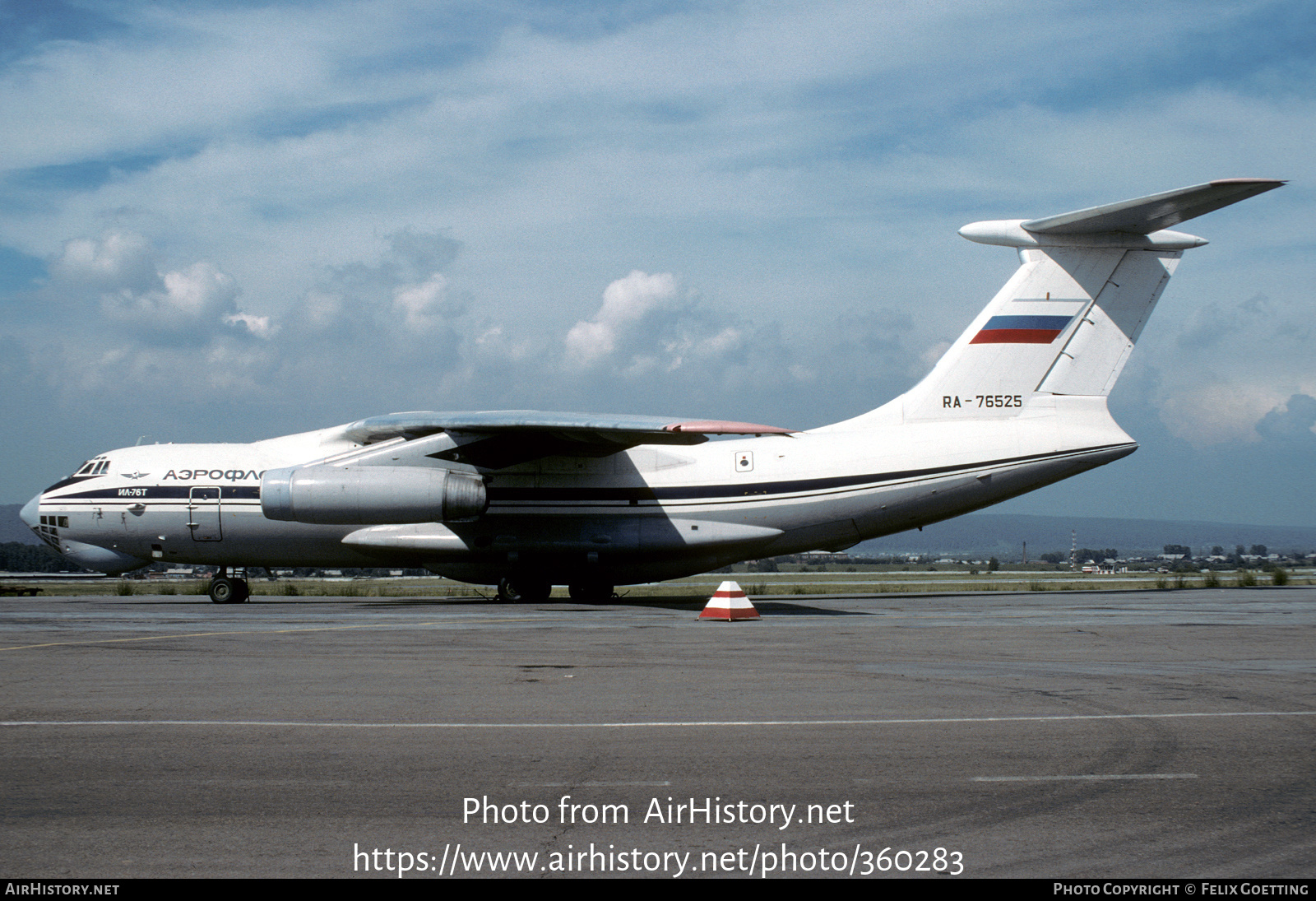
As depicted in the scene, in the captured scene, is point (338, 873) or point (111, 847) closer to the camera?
point (338, 873)

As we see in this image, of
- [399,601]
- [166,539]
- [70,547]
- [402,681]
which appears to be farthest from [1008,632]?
[70,547]

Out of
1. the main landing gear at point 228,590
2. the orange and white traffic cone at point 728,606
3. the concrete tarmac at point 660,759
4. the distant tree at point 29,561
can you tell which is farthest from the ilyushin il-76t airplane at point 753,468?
the distant tree at point 29,561

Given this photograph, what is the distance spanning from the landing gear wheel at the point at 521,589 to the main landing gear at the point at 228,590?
18.6ft

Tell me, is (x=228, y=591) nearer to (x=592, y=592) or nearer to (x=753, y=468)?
(x=592, y=592)

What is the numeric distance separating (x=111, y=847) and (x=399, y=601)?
1934 cm

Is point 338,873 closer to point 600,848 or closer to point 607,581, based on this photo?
Result: point 600,848

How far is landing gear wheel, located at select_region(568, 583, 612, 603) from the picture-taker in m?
22.4

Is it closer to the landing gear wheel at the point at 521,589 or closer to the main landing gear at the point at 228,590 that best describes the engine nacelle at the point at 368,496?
the landing gear wheel at the point at 521,589

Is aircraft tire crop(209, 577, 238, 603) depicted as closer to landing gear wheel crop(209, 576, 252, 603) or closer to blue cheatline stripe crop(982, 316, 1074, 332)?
landing gear wheel crop(209, 576, 252, 603)

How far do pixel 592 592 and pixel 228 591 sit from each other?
7904mm

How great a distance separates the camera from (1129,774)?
18.5 feet

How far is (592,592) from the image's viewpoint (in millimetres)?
22484

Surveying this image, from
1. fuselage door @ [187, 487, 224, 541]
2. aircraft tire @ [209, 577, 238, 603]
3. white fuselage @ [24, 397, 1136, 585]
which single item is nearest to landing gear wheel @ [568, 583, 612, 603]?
white fuselage @ [24, 397, 1136, 585]

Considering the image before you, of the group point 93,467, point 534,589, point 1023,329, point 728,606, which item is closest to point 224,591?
point 93,467
